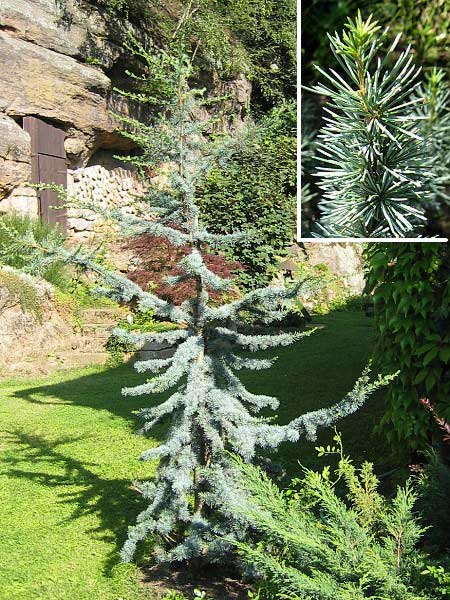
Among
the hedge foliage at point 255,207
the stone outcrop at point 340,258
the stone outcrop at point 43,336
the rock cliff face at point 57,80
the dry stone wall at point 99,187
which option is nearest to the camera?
the stone outcrop at point 43,336

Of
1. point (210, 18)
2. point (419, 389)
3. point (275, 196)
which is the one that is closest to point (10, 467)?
point (419, 389)

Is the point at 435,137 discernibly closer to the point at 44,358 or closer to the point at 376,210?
the point at 376,210

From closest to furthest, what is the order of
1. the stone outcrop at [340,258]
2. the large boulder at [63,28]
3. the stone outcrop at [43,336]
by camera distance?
the stone outcrop at [43,336], the large boulder at [63,28], the stone outcrop at [340,258]

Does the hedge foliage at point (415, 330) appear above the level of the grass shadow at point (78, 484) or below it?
above

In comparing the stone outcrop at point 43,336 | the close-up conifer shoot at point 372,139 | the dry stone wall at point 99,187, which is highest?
the dry stone wall at point 99,187

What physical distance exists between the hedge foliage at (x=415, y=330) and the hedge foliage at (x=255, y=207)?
6747 millimetres

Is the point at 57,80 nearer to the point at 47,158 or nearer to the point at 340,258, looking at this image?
the point at 47,158

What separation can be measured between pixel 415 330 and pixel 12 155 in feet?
27.5

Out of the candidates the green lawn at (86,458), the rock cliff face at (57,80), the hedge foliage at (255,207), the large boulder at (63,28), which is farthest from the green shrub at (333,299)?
the large boulder at (63,28)

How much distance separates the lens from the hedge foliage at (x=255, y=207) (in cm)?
1084

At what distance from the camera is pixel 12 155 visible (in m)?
10.5

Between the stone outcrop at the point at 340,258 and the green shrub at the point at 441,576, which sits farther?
the stone outcrop at the point at 340,258

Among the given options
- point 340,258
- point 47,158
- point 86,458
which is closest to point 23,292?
point 47,158

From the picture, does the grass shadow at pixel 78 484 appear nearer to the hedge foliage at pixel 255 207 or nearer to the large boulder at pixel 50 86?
the hedge foliage at pixel 255 207
